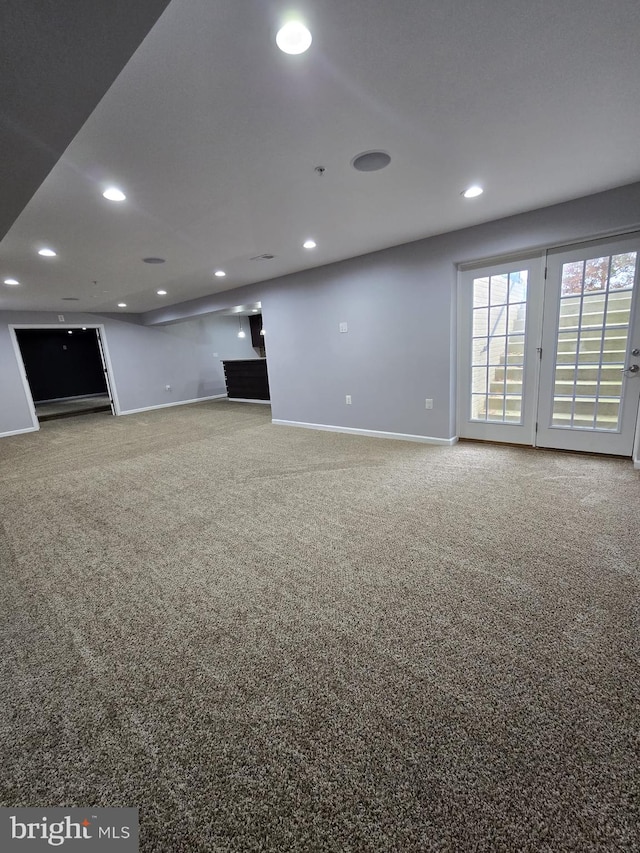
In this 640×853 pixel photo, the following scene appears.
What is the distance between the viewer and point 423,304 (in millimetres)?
3895

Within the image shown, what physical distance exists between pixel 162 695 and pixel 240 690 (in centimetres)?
29

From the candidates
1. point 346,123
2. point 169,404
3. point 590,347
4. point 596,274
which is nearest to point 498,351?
point 590,347

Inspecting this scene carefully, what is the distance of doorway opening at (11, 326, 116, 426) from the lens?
10.3 metres

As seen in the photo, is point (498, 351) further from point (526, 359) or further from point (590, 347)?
point (590, 347)

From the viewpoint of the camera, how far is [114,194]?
2318 mm

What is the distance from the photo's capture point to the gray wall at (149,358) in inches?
252

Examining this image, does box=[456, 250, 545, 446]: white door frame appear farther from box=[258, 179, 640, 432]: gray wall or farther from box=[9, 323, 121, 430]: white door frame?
box=[9, 323, 121, 430]: white door frame

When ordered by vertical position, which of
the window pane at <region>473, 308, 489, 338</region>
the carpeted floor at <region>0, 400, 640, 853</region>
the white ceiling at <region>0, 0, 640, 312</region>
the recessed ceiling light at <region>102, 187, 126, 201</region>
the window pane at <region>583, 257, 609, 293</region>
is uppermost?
the recessed ceiling light at <region>102, 187, 126, 201</region>

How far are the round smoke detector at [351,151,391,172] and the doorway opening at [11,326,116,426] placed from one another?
9494mm

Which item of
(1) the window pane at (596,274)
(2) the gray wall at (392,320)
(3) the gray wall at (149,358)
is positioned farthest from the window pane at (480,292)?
(3) the gray wall at (149,358)

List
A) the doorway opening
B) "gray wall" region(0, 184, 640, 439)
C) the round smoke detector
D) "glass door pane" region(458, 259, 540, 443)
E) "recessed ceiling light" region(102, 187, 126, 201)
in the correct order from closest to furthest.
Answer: the round smoke detector → "recessed ceiling light" region(102, 187, 126, 201) → "gray wall" region(0, 184, 640, 439) → "glass door pane" region(458, 259, 540, 443) → the doorway opening

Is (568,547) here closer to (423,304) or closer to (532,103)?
(532,103)

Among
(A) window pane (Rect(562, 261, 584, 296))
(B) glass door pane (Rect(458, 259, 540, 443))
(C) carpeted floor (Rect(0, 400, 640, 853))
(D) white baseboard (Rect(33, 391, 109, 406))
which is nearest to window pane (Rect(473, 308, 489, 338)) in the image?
(B) glass door pane (Rect(458, 259, 540, 443))

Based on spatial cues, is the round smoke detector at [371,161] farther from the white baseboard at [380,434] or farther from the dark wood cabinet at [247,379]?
the dark wood cabinet at [247,379]
